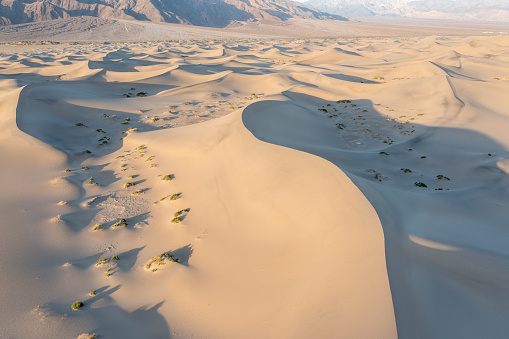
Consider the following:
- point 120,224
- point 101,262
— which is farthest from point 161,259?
point 120,224

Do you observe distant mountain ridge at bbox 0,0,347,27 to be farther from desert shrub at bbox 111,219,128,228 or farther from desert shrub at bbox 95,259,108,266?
desert shrub at bbox 95,259,108,266

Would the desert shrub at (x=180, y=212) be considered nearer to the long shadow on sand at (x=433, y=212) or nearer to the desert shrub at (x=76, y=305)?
the desert shrub at (x=76, y=305)

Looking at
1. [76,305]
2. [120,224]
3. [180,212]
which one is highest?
[180,212]

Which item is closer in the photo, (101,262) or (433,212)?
(101,262)

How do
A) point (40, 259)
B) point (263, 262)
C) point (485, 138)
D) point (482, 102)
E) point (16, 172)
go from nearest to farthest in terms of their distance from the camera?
point (263, 262) → point (40, 259) → point (16, 172) → point (485, 138) → point (482, 102)

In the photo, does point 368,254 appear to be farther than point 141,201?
No

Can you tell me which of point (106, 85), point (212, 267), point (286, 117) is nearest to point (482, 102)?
point (286, 117)

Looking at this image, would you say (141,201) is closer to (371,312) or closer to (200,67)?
(371,312)

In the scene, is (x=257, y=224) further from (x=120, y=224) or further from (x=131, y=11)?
(x=131, y=11)
